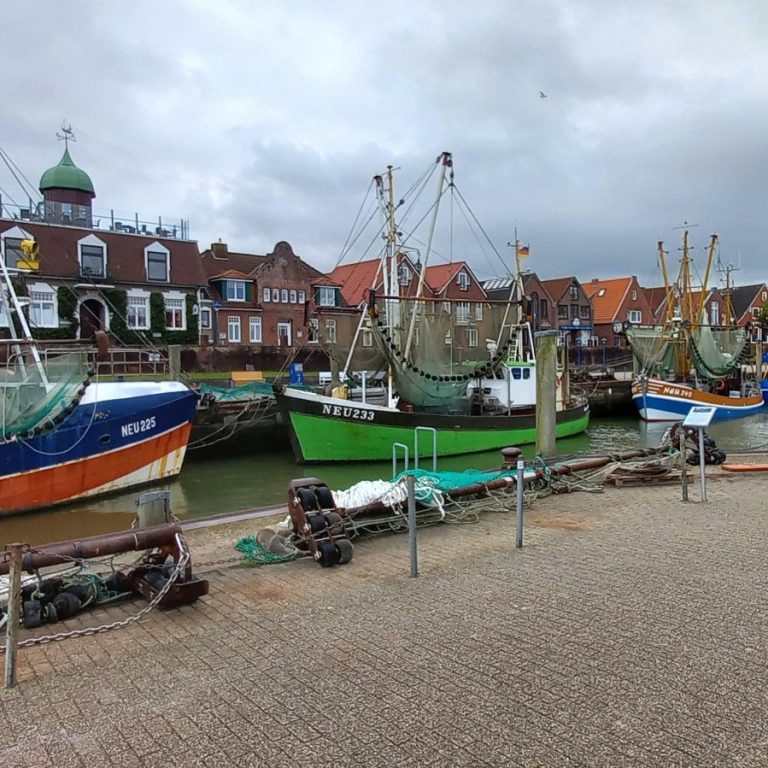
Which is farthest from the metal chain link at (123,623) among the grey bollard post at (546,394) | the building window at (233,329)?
the building window at (233,329)

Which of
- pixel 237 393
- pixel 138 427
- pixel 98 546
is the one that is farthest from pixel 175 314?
pixel 98 546

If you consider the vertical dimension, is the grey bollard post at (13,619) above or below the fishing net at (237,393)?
above

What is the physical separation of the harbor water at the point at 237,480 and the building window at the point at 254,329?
24.0 meters

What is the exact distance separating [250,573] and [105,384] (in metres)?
10.7

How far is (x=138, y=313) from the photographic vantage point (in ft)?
142

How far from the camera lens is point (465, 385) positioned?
23.1 metres

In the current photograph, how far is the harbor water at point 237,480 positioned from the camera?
14.0m

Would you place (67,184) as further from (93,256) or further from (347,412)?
(347,412)

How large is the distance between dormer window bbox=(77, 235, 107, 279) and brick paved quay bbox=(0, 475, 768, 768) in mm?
39361

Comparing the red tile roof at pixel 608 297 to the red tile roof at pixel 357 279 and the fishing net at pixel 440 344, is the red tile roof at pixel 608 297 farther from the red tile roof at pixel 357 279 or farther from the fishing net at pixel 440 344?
the fishing net at pixel 440 344

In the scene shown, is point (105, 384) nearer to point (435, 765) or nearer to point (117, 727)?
point (117, 727)

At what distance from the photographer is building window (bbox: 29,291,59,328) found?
128 feet

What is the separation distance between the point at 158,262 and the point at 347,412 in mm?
28548

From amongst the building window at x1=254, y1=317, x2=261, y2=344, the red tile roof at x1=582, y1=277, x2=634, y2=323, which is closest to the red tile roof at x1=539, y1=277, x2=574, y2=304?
the red tile roof at x1=582, y1=277, x2=634, y2=323
